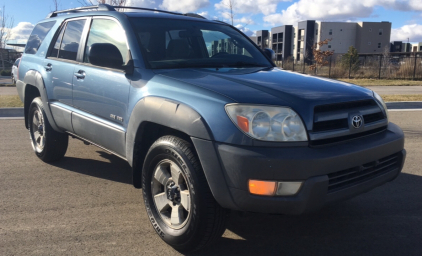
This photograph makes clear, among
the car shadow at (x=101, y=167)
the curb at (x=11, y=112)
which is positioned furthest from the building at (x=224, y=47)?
the curb at (x=11, y=112)

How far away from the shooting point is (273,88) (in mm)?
2949

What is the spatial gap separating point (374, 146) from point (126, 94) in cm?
210

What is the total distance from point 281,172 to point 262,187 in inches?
6.4

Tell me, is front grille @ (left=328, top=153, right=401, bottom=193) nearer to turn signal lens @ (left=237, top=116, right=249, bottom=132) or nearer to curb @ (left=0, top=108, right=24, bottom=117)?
turn signal lens @ (left=237, top=116, right=249, bottom=132)

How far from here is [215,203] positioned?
9.13 ft

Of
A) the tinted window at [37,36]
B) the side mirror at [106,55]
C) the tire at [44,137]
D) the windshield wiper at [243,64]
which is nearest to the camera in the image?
the side mirror at [106,55]

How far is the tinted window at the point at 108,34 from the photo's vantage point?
3.83m

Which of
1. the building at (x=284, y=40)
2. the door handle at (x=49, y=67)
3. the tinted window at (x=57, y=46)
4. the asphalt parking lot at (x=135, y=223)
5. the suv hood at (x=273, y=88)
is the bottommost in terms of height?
the asphalt parking lot at (x=135, y=223)

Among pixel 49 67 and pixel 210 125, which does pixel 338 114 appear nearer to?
pixel 210 125

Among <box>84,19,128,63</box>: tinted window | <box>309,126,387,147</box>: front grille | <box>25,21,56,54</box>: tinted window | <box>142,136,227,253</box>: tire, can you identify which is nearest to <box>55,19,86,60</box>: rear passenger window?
<box>84,19,128,63</box>: tinted window

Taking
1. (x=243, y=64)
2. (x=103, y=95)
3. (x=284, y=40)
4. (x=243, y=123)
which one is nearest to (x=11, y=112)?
(x=103, y=95)

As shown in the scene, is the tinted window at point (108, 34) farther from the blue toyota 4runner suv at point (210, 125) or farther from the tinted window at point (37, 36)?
the tinted window at point (37, 36)

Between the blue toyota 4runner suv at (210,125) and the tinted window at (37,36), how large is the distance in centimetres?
127

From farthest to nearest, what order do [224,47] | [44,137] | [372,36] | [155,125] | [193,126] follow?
[372,36]
[44,137]
[224,47]
[155,125]
[193,126]
